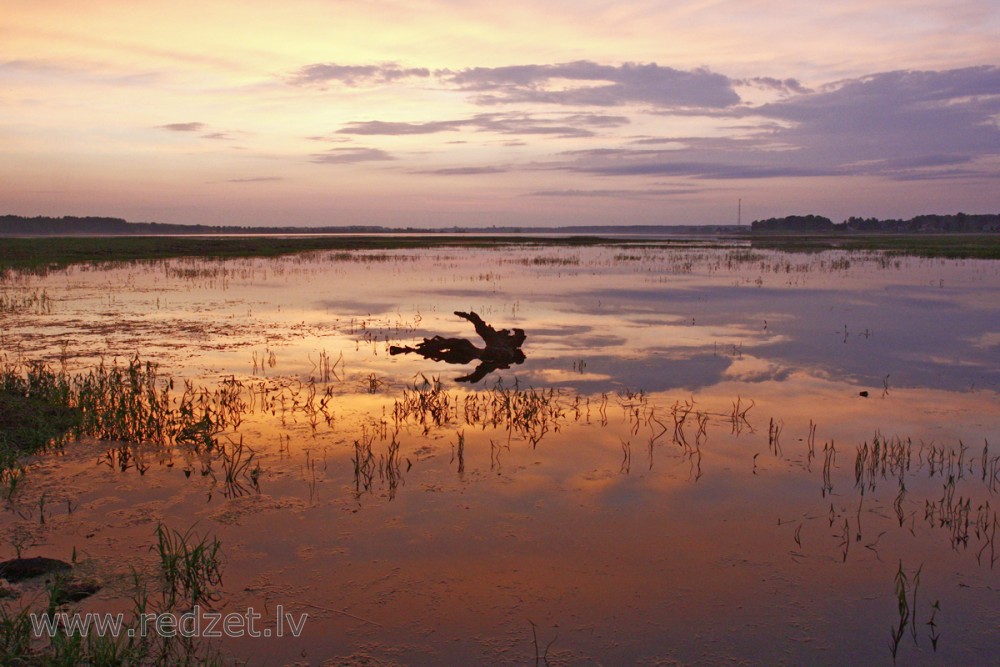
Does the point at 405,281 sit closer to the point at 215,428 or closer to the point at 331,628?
the point at 215,428

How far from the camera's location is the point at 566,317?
2041 centimetres

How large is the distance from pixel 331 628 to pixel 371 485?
253 centimetres

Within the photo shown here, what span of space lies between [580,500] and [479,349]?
758 cm

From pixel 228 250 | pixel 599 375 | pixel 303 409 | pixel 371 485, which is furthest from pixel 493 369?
pixel 228 250

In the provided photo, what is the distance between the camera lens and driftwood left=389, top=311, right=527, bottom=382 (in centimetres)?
1390

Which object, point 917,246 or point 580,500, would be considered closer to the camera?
point 580,500

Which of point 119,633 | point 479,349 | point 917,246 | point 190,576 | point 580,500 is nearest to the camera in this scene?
point 119,633

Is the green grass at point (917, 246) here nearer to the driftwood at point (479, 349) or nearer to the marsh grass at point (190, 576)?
the driftwood at point (479, 349)

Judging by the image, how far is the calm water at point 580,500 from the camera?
15.6 ft

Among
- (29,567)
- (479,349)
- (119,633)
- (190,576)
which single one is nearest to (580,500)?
(190,576)

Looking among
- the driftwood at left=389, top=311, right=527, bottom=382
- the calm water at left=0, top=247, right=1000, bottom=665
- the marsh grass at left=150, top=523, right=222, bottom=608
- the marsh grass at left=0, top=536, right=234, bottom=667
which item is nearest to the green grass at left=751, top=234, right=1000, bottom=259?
the calm water at left=0, top=247, right=1000, bottom=665

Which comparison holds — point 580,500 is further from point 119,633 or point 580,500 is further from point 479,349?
point 479,349

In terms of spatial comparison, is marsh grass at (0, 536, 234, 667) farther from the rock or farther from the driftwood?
the driftwood

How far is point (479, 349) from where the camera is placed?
14.1 m
